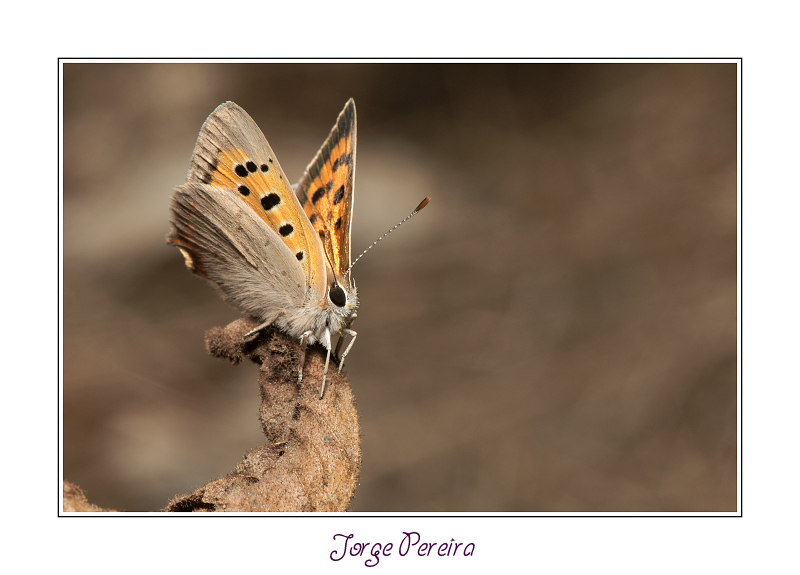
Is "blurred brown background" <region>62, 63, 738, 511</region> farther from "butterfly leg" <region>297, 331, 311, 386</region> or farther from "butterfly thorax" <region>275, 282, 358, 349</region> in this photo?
"butterfly leg" <region>297, 331, 311, 386</region>

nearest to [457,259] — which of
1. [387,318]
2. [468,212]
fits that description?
[468,212]

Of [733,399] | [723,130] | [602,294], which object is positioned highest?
[723,130]

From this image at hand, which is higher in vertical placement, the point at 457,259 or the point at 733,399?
the point at 457,259

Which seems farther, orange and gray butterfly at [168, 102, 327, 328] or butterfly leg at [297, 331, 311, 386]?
orange and gray butterfly at [168, 102, 327, 328]

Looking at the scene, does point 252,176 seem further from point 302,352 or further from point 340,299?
point 302,352

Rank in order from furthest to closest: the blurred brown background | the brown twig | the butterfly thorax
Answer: the blurred brown background, the butterfly thorax, the brown twig

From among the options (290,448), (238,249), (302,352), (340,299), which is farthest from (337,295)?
(290,448)

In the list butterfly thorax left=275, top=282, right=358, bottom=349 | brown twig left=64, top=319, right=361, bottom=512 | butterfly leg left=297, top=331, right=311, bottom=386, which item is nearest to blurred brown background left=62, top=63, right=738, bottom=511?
butterfly thorax left=275, top=282, right=358, bottom=349

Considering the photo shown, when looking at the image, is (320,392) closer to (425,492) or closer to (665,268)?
(425,492)
